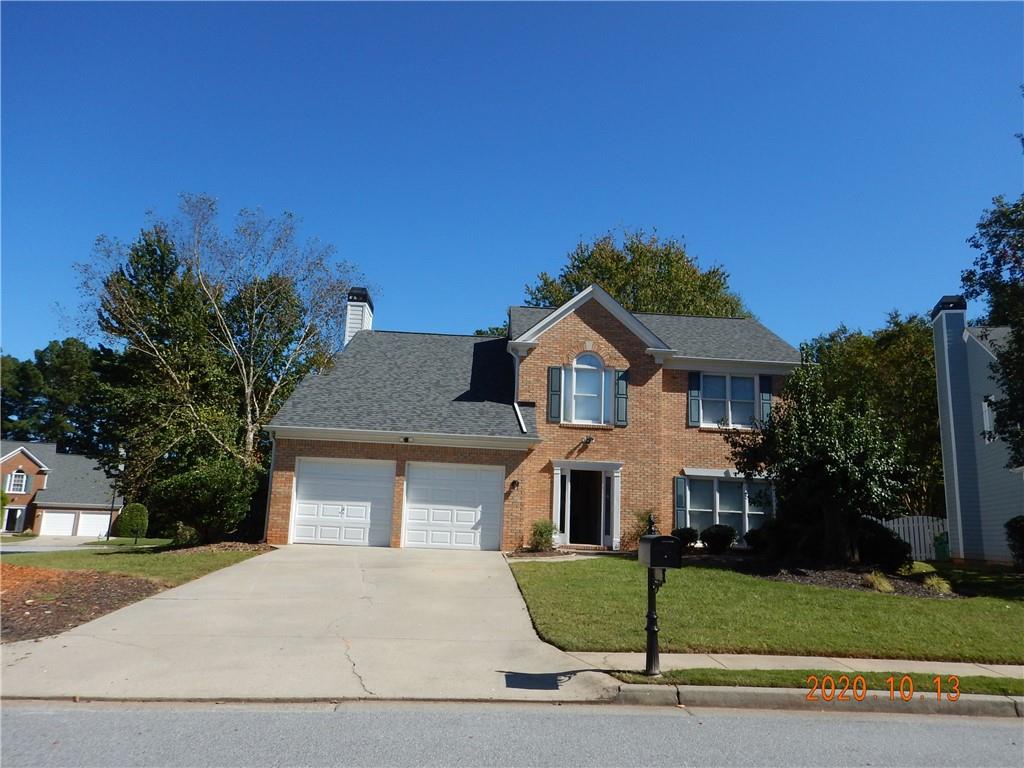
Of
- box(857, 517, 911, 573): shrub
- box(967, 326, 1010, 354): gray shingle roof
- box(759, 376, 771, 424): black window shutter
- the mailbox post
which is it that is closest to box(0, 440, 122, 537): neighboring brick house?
box(759, 376, 771, 424): black window shutter

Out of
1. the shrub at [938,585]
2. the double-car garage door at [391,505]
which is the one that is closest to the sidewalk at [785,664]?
the shrub at [938,585]

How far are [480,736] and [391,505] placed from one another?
13.3 m

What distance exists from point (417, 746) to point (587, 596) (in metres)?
6.31

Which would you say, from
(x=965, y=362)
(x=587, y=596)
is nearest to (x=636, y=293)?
(x=965, y=362)

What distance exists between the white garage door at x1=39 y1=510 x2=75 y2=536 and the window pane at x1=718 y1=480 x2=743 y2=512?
5328 cm

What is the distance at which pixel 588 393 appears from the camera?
2103cm

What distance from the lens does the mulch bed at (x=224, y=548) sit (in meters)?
16.6

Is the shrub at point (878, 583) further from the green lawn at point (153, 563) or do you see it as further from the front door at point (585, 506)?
the green lawn at point (153, 563)

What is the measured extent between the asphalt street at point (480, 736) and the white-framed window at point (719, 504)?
557 inches

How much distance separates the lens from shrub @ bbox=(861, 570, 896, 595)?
12.8 m

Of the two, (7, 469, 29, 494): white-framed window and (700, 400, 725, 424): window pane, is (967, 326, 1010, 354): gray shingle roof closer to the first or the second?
(700, 400, 725, 424): window pane

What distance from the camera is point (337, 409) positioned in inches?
770

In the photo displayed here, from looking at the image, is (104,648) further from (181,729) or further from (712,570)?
(712,570)

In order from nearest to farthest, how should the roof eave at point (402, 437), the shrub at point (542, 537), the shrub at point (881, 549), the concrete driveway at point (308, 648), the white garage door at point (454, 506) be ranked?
1. the concrete driveway at point (308, 648)
2. the shrub at point (881, 549)
3. the shrub at point (542, 537)
4. the roof eave at point (402, 437)
5. the white garage door at point (454, 506)
